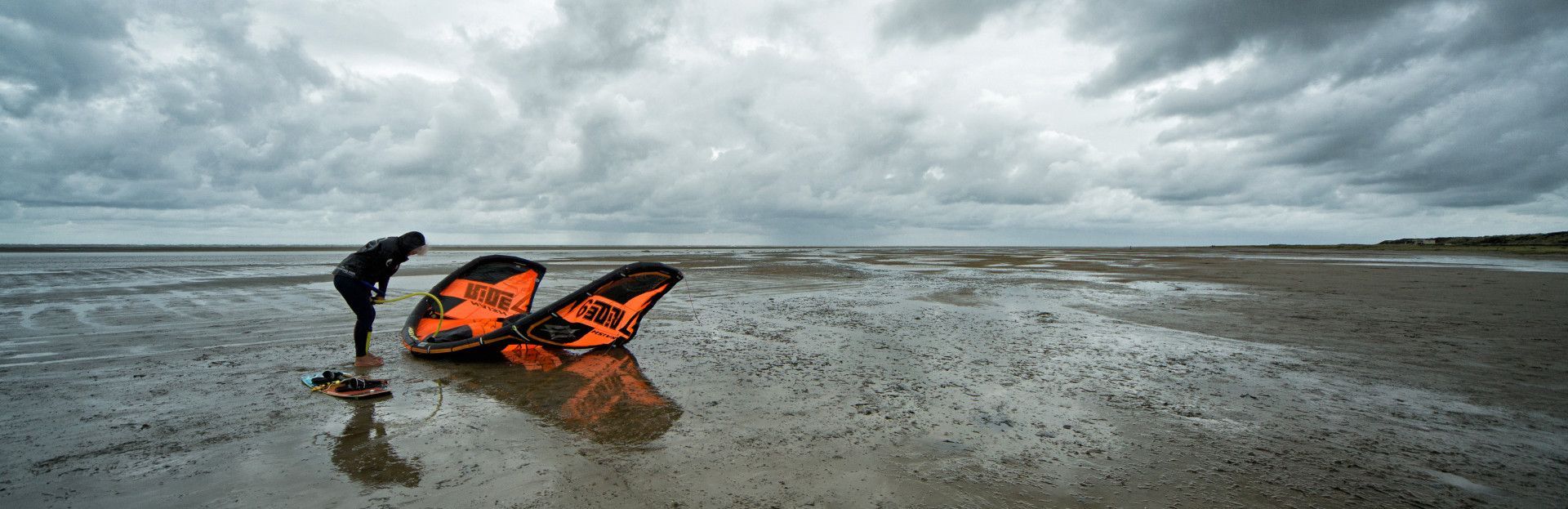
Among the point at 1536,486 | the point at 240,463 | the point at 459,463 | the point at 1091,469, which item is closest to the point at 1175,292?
the point at 1536,486

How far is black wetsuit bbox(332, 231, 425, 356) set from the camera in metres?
7.06

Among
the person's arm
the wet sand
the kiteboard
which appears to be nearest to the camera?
the wet sand

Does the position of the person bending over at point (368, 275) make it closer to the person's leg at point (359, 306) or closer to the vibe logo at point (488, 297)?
the person's leg at point (359, 306)

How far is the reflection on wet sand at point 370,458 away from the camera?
11.8 feet

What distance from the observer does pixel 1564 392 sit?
5.64 metres

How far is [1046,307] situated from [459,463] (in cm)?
1204

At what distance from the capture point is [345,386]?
5438mm

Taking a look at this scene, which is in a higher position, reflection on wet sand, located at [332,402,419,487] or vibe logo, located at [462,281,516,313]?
vibe logo, located at [462,281,516,313]

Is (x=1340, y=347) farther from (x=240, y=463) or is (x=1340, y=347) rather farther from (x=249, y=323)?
(x=249, y=323)

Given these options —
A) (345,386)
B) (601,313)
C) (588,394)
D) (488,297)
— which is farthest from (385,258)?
(588,394)

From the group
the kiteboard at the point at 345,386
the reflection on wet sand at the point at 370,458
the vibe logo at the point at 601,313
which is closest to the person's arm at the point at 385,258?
the kiteboard at the point at 345,386

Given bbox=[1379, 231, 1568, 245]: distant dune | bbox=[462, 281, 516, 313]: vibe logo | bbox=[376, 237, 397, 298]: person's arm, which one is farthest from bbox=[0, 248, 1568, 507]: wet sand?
bbox=[1379, 231, 1568, 245]: distant dune

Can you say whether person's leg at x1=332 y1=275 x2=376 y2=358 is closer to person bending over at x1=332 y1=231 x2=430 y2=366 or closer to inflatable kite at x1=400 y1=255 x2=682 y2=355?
person bending over at x1=332 y1=231 x2=430 y2=366

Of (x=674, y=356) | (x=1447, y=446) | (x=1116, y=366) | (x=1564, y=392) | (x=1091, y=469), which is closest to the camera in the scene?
(x=1091, y=469)
